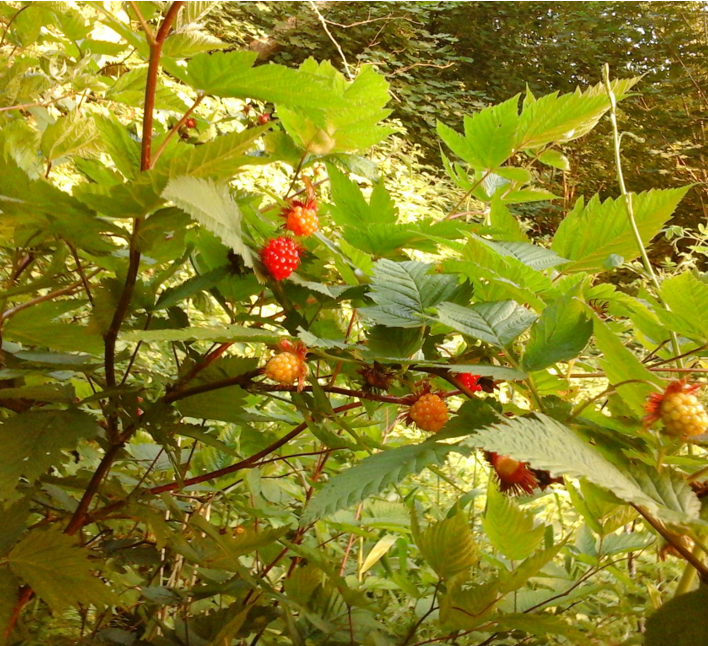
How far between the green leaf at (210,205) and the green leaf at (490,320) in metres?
0.08

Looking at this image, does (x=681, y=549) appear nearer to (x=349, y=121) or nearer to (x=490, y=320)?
(x=490, y=320)

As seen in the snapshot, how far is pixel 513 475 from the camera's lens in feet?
0.90

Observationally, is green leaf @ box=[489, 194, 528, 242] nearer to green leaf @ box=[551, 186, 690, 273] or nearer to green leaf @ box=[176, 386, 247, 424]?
green leaf @ box=[551, 186, 690, 273]

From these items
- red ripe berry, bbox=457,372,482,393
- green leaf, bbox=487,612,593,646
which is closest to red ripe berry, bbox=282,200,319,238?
red ripe berry, bbox=457,372,482,393

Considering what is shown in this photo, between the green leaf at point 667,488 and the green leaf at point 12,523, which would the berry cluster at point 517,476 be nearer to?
the green leaf at point 667,488

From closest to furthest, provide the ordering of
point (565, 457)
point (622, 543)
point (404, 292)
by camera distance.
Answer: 1. point (565, 457)
2. point (404, 292)
3. point (622, 543)

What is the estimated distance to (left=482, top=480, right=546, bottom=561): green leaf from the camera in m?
0.35

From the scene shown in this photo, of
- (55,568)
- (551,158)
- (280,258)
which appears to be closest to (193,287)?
(280,258)

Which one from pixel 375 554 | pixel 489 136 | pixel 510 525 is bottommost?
pixel 375 554

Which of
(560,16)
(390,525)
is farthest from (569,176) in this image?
(390,525)

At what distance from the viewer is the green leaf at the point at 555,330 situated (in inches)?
9.4

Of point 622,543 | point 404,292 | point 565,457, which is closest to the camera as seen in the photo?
point 565,457

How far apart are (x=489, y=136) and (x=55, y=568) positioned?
12.8 inches

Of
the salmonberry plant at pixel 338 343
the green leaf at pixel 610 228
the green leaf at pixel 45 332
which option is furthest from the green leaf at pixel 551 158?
the green leaf at pixel 45 332
